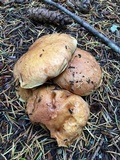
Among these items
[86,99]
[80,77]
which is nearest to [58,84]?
[80,77]

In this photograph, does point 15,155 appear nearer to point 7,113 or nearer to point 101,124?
point 7,113

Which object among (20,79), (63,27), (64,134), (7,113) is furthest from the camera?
(63,27)

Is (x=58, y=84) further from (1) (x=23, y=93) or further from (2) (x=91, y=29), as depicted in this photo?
(2) (x=91, y=29)

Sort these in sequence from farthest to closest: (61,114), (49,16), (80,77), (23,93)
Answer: (49,16) < (23,93) < (80,77) < (61,114)

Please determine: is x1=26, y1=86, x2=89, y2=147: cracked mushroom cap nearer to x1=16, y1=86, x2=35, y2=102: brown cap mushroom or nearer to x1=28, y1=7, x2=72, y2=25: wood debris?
x1=16, y1=86, x2=35, y2=102: brown cap mushroom

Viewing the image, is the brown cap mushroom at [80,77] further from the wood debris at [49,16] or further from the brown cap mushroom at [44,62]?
the wood debris at [49,16]

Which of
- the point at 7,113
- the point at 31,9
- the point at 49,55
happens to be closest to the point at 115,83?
the point at 49,55
